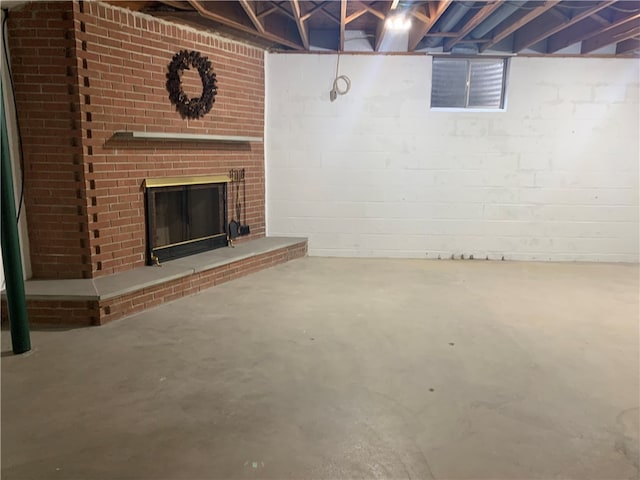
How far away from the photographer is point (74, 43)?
11.6 ft

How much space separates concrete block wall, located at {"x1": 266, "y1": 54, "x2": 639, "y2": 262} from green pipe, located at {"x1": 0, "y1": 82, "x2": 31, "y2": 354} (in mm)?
3324

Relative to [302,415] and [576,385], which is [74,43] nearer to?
[302,415]

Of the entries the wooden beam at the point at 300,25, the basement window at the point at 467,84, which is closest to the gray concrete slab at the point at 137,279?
the wooden beam at the point at 300,25

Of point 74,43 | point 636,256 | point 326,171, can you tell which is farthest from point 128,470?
point 636,256

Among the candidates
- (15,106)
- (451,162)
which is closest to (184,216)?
(15,106)

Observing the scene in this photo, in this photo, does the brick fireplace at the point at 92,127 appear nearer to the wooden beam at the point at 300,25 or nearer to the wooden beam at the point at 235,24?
the wooden beam at the point at 235,24

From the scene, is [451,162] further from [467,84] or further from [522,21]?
[522,21]

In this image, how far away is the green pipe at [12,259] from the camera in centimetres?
272

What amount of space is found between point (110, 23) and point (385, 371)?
358cm

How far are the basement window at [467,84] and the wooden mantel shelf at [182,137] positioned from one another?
7.94 feet

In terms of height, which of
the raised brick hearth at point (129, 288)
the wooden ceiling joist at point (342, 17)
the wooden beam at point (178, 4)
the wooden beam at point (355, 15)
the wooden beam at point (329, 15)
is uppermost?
the wooden beam at point (329, 15)

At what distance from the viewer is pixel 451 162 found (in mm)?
5750

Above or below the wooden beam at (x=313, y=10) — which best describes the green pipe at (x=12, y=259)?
below

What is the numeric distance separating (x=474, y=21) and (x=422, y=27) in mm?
669
